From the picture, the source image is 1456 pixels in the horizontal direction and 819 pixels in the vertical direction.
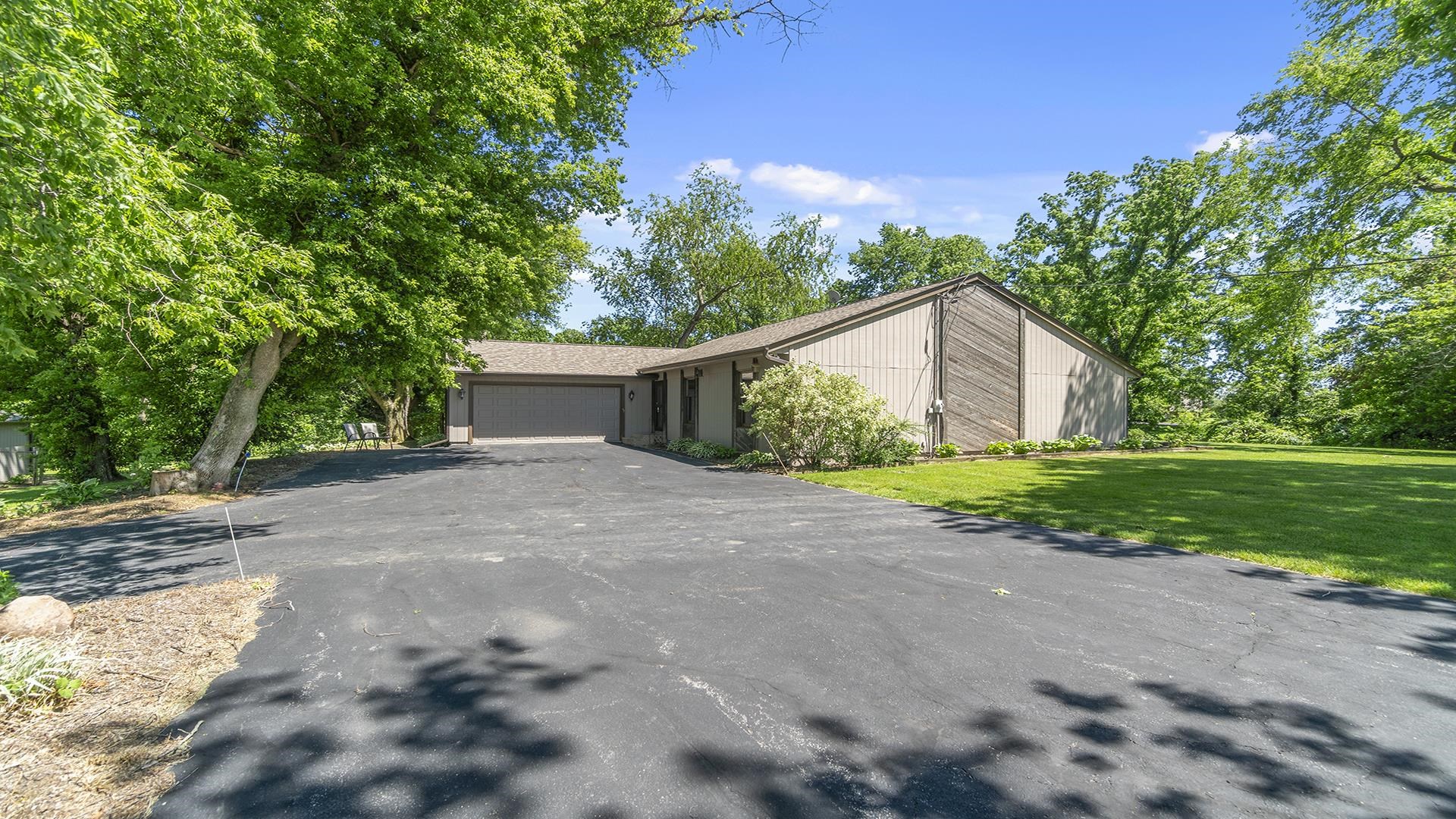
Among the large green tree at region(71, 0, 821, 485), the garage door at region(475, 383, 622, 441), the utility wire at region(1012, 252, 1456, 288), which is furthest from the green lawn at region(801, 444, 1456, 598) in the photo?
the garage door at region(475, 383, 622, 441)

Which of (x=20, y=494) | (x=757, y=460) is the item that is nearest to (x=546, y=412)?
(x=757, y=460)

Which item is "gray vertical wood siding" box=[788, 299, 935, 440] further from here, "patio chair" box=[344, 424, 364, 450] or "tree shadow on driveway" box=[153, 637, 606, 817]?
"patio chair" box=[344, 424, 364, 450]

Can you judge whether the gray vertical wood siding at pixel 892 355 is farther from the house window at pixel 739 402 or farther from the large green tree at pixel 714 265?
the large green tree at pixel 714 265

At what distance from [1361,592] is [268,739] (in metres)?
7.79

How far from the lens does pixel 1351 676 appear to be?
3389mm

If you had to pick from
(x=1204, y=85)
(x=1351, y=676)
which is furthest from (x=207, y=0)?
(x=1204, y=85)

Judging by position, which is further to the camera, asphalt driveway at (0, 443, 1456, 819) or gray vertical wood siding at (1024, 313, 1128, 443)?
gray vertical wood siding at (1024, 313, 1128, 443)

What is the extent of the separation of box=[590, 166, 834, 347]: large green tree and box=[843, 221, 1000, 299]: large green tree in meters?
6.91

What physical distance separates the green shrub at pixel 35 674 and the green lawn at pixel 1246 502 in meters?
8.89

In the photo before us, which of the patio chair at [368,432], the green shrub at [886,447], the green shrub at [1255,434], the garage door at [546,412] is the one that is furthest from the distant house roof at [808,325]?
the green shrub at [1255,434]

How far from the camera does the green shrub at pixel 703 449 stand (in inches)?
635

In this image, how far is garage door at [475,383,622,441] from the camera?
21188 mm

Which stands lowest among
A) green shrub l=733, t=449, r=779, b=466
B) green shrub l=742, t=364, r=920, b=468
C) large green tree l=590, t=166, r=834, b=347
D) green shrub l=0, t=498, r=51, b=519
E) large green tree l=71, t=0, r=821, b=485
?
green shrub l=0, t=498, r=51, b=519

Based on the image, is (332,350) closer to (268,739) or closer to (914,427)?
(268,739)
